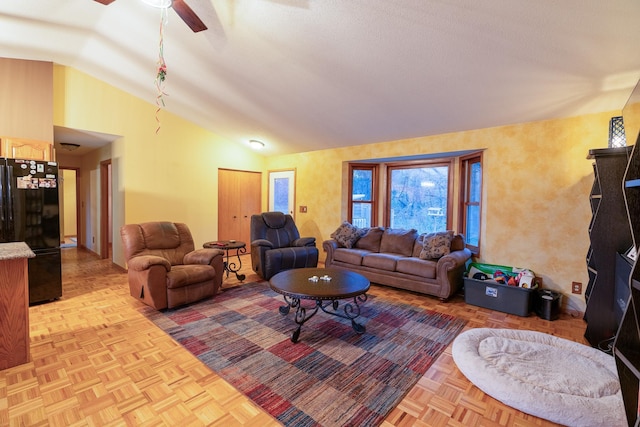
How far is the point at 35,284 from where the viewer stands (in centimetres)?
334

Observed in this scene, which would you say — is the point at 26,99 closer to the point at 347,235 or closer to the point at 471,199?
the point at 347,235

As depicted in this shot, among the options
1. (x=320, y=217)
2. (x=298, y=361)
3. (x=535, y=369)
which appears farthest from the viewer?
(x=320, y=217)

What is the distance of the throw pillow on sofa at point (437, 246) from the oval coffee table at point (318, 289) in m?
1.29

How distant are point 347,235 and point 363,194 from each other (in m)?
1.09

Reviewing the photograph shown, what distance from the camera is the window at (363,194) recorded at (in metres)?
5.47

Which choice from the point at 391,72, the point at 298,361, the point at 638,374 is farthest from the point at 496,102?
the point at 298,361

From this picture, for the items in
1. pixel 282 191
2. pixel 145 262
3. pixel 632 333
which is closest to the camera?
pixel 632 333

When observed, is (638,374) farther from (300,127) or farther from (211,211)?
(211,211)

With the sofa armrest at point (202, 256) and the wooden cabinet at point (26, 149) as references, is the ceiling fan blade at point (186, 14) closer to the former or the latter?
the sofa armrest at point (202, 256)

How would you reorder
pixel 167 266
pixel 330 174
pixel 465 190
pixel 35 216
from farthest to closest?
pixel 330 174 < pixel 465 190 < pixel 35 216 < pixel 167 266

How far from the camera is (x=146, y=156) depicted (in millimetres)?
4781

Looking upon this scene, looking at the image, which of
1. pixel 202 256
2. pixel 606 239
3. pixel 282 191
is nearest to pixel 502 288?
pixel 606 239

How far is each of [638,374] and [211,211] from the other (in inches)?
226

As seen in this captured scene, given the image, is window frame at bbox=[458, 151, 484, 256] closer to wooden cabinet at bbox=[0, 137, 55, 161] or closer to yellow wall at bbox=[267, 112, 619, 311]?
yellow wall at bbox=[267, 112, 619, 311]
